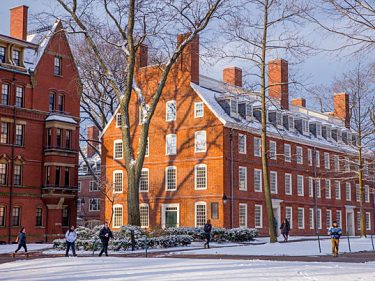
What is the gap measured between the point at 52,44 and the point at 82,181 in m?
28.4

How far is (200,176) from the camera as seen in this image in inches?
1703

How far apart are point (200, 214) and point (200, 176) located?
2758mm

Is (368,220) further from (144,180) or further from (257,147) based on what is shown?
(144,180)

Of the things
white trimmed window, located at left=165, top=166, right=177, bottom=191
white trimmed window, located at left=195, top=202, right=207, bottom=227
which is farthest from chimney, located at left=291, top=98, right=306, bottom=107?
white trimmed window, located at left=195, top=202, right=207, bottom=227

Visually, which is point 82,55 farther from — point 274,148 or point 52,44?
point 274,148

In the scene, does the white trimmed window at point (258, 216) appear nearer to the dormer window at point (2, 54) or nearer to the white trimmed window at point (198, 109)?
the white trimmed window at point (198, 109)

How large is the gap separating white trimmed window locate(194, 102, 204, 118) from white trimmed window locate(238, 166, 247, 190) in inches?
194

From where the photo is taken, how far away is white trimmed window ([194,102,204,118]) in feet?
143

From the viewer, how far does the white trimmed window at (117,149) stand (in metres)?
48.4

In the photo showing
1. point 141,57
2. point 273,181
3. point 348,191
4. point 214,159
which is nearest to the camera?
point 214,159

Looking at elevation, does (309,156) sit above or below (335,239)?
above

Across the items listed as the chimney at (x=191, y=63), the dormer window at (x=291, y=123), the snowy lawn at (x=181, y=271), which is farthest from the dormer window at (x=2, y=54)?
the snowy lawn at (x=181, y=271)

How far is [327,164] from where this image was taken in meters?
54.3

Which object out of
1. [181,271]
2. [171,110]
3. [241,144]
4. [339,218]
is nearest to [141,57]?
[171,110]
